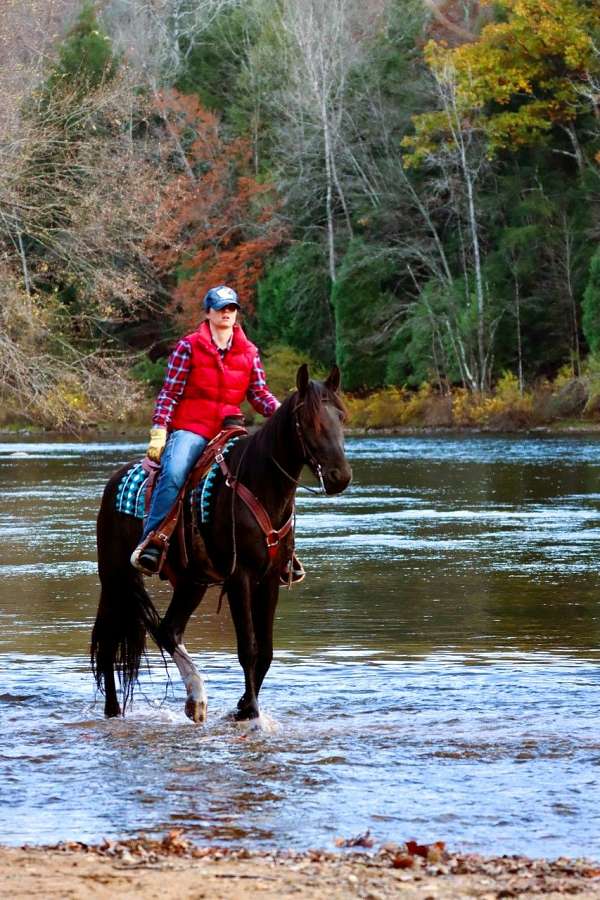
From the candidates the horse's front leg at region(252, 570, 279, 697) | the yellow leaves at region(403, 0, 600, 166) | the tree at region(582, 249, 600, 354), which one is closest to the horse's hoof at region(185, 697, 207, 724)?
the horse's front leg at region(252, 570, 279, 697)

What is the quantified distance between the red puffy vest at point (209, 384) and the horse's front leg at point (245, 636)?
100 centimetres

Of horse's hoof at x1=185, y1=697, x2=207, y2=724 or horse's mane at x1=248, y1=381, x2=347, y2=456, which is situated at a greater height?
horse's mane at x1=248, y1=381, x2=347, y2=456

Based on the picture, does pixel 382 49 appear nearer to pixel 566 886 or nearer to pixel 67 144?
pixel 67 144

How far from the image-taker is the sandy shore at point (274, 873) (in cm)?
546

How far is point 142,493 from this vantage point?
972cm

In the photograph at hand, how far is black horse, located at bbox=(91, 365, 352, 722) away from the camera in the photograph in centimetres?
873

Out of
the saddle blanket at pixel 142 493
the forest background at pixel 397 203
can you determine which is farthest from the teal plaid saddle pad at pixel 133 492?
the forest background at pixel 397 203

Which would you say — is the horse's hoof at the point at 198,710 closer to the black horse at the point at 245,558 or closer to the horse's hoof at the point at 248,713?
the black horse at the point at 245,558

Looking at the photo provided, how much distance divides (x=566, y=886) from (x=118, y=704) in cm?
451

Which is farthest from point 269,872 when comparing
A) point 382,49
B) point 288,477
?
point 382,49

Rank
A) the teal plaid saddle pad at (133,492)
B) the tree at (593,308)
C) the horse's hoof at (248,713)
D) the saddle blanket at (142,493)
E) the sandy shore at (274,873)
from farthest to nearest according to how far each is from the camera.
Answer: the tree at (593,308) → the teal plaid saddle pad at (133,492) → the saddle blanket at (142,493) → the horse's hoof at (248,713) → the sandy shore at (274,873)

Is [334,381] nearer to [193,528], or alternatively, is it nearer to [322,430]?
[322,430]

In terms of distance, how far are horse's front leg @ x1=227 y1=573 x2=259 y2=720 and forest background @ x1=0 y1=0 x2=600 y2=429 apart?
3612 cm

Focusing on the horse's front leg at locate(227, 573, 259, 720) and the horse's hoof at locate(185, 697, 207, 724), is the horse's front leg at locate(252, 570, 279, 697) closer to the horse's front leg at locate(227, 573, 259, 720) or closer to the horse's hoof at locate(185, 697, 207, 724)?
the horse's front leg at locate(227, 573, 259, 720)
